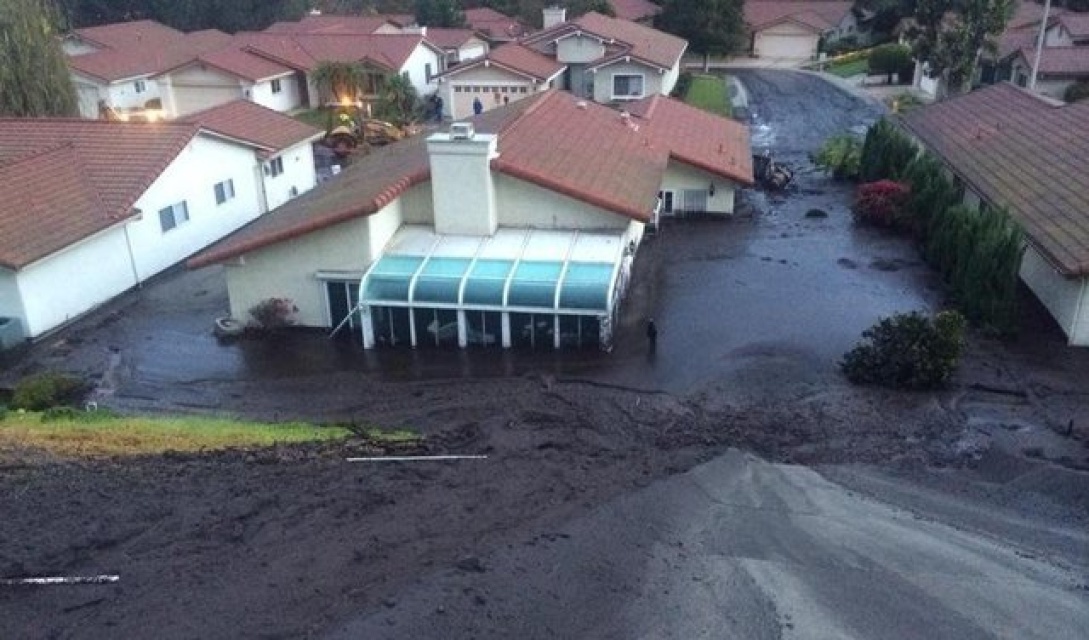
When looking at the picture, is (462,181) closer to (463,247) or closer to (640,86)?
(463,247)

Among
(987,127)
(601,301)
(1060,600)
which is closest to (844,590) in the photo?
(1060,600)

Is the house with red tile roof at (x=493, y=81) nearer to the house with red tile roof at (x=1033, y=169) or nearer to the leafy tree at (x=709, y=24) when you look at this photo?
the leafy tree at (x=709, y=24)

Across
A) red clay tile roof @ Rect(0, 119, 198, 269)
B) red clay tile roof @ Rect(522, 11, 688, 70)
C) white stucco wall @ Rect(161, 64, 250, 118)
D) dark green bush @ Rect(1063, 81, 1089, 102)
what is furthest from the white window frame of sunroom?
red clay tile roof @ Rect(0, 119, 198, 269)

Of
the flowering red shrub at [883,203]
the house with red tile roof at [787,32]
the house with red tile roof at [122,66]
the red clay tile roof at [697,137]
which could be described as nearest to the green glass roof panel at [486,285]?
the red clay tile roof at [697,137]

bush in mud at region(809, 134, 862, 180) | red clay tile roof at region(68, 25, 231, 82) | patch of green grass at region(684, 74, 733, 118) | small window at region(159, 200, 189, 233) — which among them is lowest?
patch of green grass at region(684, 74, 733, 118)

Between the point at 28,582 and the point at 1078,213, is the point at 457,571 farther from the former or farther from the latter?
the point at 1078,213

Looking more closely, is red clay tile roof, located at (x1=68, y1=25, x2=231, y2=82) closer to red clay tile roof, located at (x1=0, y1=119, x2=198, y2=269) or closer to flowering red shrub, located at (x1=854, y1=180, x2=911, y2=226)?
red clay tile roof, located at (x1=0, y1=119, x2=198, y2=269)
